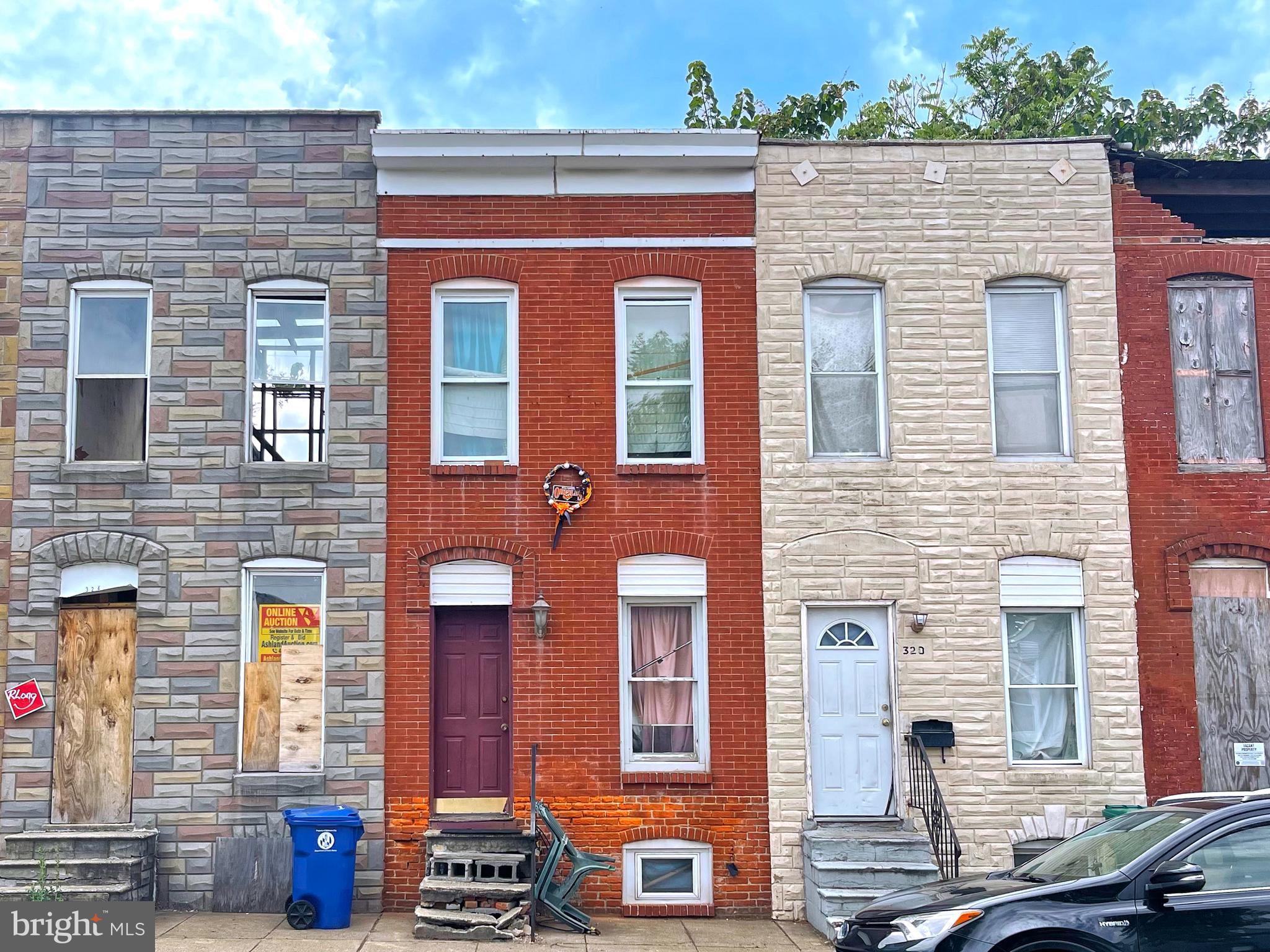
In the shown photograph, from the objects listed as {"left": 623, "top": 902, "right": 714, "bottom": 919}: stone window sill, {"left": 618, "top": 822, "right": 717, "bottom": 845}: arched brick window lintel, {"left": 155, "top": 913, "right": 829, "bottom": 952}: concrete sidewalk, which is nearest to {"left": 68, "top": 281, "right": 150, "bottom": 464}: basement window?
{"left": 155, "top": 913, "right": 829, "bottom": 952}: concrete sidewalk

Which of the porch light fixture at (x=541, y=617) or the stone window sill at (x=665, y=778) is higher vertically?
the porch light fixture at (x=541, y=617)

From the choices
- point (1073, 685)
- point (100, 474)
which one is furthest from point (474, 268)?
point (1073, 685)

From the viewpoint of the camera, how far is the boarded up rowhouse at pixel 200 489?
12.2m

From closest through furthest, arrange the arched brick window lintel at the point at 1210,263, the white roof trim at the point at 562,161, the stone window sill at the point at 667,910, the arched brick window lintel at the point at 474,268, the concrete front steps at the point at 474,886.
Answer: the concrete front steps at the point at 474,886, the stone window sill at the point at 667,910, the white roof trim at the point at 562,161, the arched brick window lintel at the point at 474,268, the arched brick window lintel at the point at 1210,263

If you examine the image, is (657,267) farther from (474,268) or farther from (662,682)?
(662,682)

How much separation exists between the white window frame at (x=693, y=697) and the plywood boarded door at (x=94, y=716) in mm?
4842

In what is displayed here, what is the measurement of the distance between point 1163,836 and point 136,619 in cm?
Result: 955

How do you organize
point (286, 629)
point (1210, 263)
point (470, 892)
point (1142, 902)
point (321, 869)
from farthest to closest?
point (1210, 263) < point (286, 629) < point (321, 869) < point (470, 892) < point (1142, 902)

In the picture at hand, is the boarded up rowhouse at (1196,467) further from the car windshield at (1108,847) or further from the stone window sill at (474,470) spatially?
the stone window sill at (474,470)

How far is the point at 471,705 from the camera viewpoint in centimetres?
1263

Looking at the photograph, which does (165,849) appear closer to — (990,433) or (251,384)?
(251,384)

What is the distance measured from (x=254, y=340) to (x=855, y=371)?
20.6 feet

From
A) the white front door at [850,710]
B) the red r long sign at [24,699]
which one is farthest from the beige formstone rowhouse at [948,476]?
the red r long sign at [24,699]

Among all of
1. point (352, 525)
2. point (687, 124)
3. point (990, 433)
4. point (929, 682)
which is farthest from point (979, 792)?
point (687, 124)
